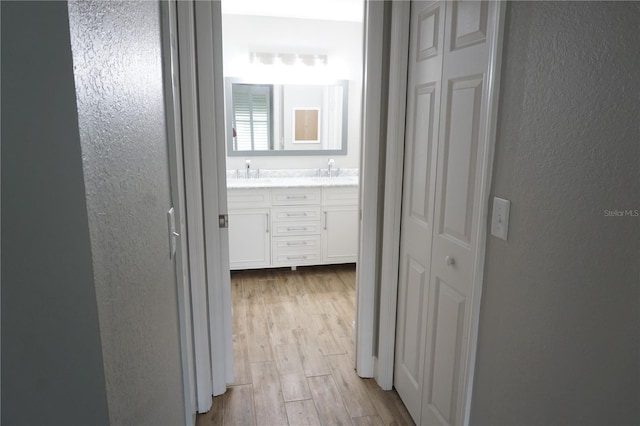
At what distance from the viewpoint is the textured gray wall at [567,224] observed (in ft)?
2.70

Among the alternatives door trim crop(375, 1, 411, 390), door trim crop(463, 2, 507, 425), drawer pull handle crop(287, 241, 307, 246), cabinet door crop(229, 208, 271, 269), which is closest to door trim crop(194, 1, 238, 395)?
door trim crop(375, 1, 411, 390)

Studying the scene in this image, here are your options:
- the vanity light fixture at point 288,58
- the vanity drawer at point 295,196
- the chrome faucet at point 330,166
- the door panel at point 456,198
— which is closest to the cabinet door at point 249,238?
the vanity drawer at point 295,196

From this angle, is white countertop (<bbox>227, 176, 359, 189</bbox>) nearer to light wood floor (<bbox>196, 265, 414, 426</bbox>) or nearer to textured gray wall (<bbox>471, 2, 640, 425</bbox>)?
light wood floor (<bbox>196, 265, 414, 426</bbox>)

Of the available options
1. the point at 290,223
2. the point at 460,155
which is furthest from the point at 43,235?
the point at 290,223

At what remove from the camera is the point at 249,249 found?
3645 mm

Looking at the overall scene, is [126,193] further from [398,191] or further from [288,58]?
[288,58]

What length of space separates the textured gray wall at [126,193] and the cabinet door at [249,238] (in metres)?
2.49

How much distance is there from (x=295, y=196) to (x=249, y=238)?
20.9 inches

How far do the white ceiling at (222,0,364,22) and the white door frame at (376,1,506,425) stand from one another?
1.89 m

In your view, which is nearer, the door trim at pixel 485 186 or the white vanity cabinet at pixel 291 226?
the door trim at pixel 485 186

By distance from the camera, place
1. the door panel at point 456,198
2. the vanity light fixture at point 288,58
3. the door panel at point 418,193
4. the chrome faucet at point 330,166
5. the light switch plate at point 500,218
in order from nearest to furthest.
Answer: the light switch plate at point 500,218 < the door panel at point 456,198 < the door panel at point 418,193 < the vanity light fixture at point 288,58 < the chrome faucet at point 330,166

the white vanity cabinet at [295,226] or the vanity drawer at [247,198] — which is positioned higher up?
the vanity drawer at [247,198]

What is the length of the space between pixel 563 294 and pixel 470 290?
451 mm

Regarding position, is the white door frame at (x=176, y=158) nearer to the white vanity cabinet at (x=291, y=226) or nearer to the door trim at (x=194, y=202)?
the door trim at (x=194, y=202)
